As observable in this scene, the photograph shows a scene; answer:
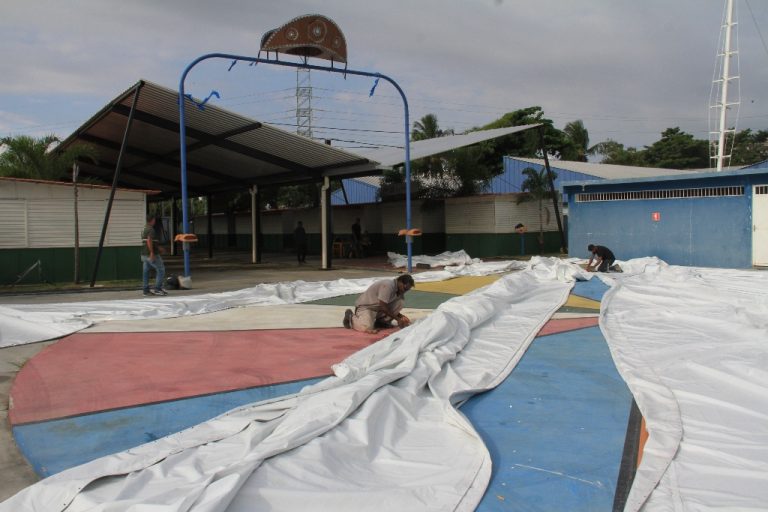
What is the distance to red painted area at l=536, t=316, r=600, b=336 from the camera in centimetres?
827

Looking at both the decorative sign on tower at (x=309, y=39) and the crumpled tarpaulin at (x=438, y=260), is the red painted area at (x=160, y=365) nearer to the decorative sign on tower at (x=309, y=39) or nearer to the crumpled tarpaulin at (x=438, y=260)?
the decorative sign on tower at (x=309, y=39)

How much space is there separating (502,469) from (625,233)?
1659 cm

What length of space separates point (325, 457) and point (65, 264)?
14.0 meters

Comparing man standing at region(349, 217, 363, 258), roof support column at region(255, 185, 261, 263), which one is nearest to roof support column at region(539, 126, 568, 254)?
man standing at region(349, 217, 363, 258)

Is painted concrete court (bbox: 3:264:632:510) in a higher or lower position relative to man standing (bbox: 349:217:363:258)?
lower

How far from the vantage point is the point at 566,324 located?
8.70 metres

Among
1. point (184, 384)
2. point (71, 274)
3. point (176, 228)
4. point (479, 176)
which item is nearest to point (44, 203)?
point (71, 274)

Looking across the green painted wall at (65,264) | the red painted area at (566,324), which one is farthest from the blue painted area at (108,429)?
the green painted wall at (65,264)

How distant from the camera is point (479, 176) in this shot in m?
24.5

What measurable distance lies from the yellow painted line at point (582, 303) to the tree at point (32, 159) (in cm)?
1425

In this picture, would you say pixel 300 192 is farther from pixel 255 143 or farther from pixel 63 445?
pixel 63 445

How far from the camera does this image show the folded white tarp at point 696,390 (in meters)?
3.40

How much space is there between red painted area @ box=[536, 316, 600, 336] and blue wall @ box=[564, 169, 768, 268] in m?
9.63

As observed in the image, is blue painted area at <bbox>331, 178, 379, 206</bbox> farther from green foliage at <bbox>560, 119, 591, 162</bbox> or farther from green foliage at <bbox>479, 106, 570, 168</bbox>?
green foliage at <bbox>560, 119, 591, 162</bbox>
